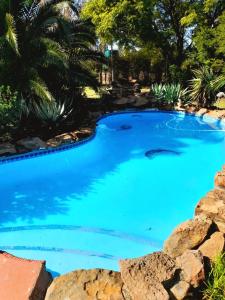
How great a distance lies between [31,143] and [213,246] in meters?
7.64

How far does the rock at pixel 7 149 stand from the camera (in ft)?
32.3

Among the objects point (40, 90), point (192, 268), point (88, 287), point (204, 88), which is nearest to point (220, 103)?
point (204, 88)

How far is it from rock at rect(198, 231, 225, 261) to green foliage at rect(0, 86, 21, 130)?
8.13m

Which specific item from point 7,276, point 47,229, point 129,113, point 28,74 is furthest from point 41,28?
point 7,276

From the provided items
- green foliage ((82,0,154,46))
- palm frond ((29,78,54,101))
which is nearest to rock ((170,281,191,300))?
palm frond ((29,78,54,101))

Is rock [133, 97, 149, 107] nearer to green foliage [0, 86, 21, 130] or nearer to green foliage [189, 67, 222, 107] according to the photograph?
green foliage [189, 67, 222, 107]

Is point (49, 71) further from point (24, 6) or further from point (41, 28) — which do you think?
point (24, 6)

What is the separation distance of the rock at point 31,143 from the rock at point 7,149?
33 centimetres

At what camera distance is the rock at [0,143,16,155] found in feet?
32.3

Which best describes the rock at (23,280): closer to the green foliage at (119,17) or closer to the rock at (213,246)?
the rock at (213,246)

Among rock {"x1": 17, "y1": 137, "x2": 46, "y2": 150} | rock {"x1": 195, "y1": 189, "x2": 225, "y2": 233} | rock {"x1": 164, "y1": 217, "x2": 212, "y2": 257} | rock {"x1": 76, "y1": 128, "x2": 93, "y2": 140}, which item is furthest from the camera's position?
rock {"x1": 76, "y1": 128, "x2": 93, "y2": 140}

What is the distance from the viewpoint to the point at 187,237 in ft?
13.8

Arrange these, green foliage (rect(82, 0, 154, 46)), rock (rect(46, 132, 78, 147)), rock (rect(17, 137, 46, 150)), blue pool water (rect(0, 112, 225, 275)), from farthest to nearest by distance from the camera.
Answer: green foliage (rect(82, 0, 154, 46)) → rock (rect(46, 132, 78, 147)) → rock (rect(17, 137, 46, 150)) → blue pool water (rect(0, 112, 225, 275))

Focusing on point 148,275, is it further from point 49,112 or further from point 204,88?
point 204,88
